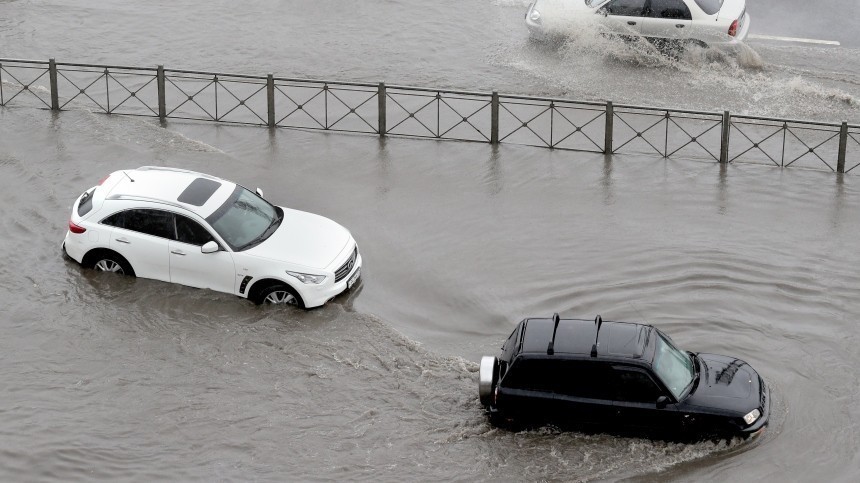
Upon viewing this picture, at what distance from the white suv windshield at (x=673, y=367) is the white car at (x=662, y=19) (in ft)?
38.2

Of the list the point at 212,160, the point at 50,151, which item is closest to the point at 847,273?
the point at 212,160

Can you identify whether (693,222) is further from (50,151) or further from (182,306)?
(50,151)

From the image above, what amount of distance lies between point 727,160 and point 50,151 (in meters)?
11.0

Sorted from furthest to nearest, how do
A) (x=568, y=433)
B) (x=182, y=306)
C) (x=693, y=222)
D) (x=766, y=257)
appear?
(x=693, y=222) < (x=766, y=257) < (x=182, y=306) < (x=568, y=433)

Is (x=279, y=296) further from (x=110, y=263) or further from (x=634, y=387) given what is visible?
(x=634, y=387)

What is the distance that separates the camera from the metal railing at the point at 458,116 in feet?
59.4

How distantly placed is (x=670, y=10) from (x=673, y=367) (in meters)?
12.3

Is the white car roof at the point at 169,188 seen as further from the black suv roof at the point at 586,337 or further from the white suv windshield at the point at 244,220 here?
the black suv roof at the point at 586,337

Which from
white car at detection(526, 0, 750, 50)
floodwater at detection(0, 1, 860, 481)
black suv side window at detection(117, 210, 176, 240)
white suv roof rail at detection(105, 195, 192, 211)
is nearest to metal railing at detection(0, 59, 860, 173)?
floodwater at detection(0, 1, 860, 481)

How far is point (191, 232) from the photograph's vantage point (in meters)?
13.6

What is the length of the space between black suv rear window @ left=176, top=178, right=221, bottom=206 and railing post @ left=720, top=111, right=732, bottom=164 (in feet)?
26.7

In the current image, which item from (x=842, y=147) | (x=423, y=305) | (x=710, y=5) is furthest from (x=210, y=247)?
(x=710, y=5)

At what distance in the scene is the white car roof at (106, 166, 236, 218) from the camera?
541 inches

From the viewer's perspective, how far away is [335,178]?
17.3 m
